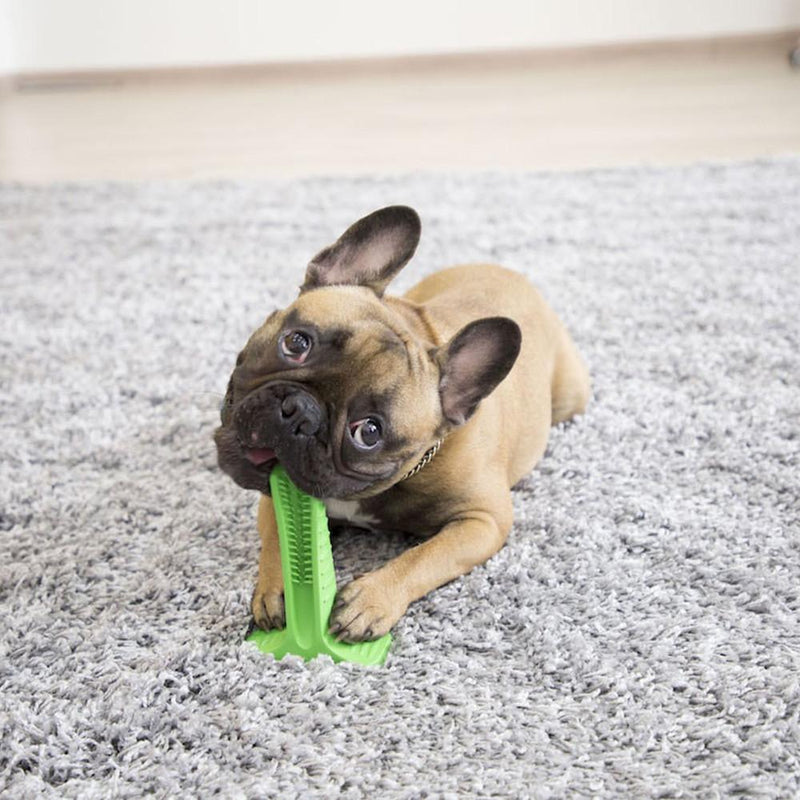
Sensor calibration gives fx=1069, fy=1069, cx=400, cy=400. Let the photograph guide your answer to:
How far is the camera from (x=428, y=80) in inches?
282

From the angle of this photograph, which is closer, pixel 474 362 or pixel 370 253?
pixel 474 362

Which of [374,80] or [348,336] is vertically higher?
[348,336]

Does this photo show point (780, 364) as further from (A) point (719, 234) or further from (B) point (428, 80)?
(B) point (428, 80)

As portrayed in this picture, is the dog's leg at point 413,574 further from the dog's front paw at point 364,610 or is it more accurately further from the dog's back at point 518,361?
the dog's back at point 518,361

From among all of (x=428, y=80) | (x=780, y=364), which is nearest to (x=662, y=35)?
(x=428, y=80)

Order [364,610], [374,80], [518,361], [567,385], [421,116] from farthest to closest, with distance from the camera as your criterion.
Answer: [374,80]
[421,116]
[567,385]
[518,361]
[364,610]

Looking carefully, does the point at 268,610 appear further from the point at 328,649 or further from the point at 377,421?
the point at 377,421

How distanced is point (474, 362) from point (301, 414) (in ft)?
1.11

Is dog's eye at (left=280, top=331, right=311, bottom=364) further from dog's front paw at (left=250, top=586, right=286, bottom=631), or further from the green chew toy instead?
dog's front paw at (left=250, top=586, right=286, bottom=631)

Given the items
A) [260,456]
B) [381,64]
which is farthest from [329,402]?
[381,64]

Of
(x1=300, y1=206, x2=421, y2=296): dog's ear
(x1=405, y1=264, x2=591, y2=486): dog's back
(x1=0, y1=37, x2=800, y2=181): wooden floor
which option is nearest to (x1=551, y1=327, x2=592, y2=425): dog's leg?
(x1=405, y1=264, x2=591, y2=486): dog's back

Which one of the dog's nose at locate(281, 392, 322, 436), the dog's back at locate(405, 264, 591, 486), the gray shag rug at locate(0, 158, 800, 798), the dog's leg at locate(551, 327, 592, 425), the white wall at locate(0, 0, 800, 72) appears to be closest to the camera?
the gray shag rug at locate(0, 158, 800, 798)

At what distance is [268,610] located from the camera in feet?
6.11

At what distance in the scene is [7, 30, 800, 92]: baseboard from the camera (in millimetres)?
7172
